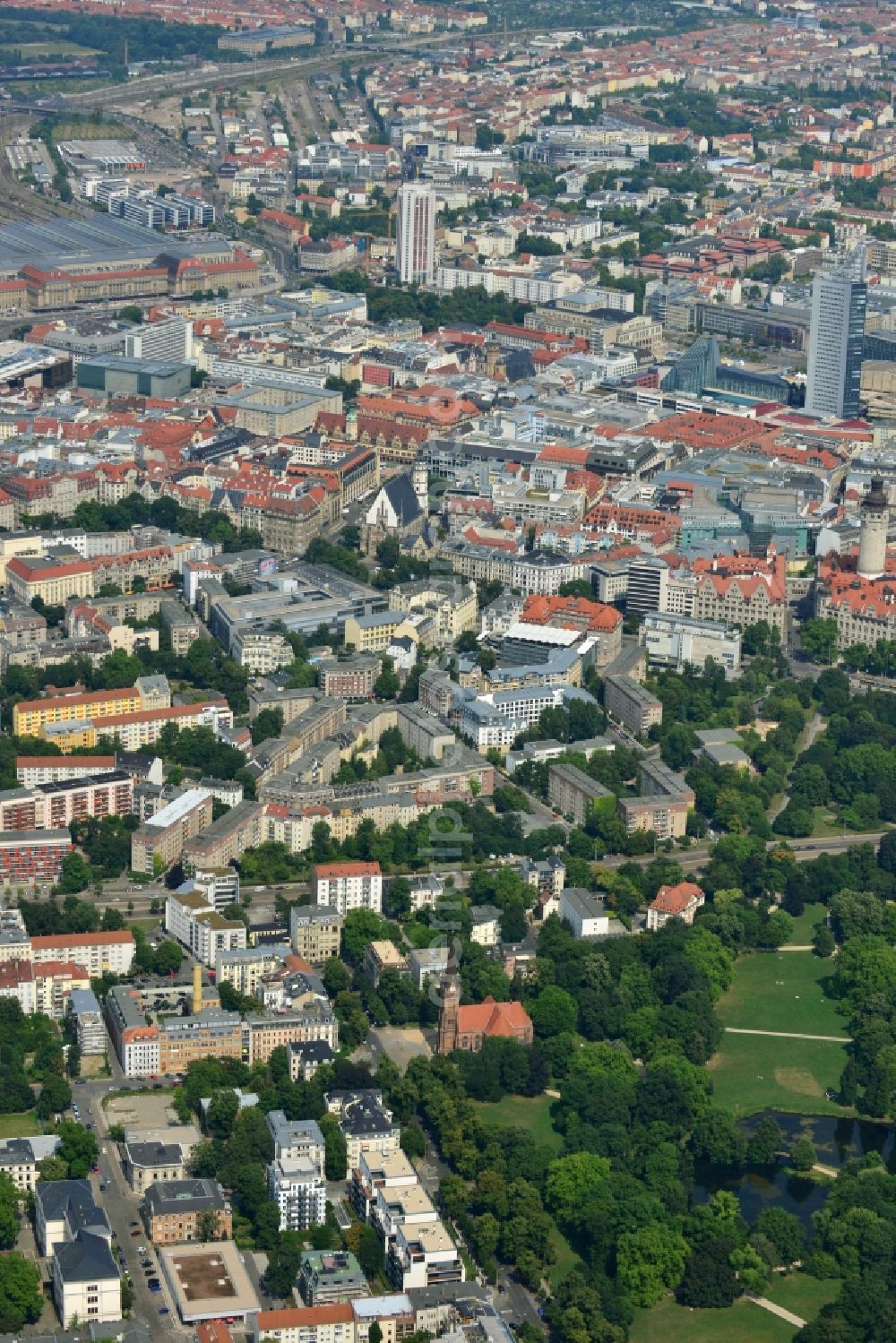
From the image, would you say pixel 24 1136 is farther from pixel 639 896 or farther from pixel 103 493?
pixel 103 493

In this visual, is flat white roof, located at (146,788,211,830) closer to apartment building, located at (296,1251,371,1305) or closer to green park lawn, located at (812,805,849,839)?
green park lawn, located at (812,805,849,839)

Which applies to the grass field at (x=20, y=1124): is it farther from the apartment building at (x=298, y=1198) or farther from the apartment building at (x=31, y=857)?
the apartment building at (x=31, y=857)

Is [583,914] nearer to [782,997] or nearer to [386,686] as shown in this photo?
[782,997]

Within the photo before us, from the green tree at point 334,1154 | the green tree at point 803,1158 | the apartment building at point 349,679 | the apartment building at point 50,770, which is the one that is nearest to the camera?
the green tree at point 334,1154

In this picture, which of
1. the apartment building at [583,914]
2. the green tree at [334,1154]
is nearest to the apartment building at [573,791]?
the apartment building at [583,914]

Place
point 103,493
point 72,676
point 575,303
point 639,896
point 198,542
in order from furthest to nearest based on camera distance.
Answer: point 575,303
point 103,493
point 198,542
point 72,676
point 639,896

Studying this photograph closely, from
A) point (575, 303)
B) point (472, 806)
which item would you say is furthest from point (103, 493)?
point (575, 303)
